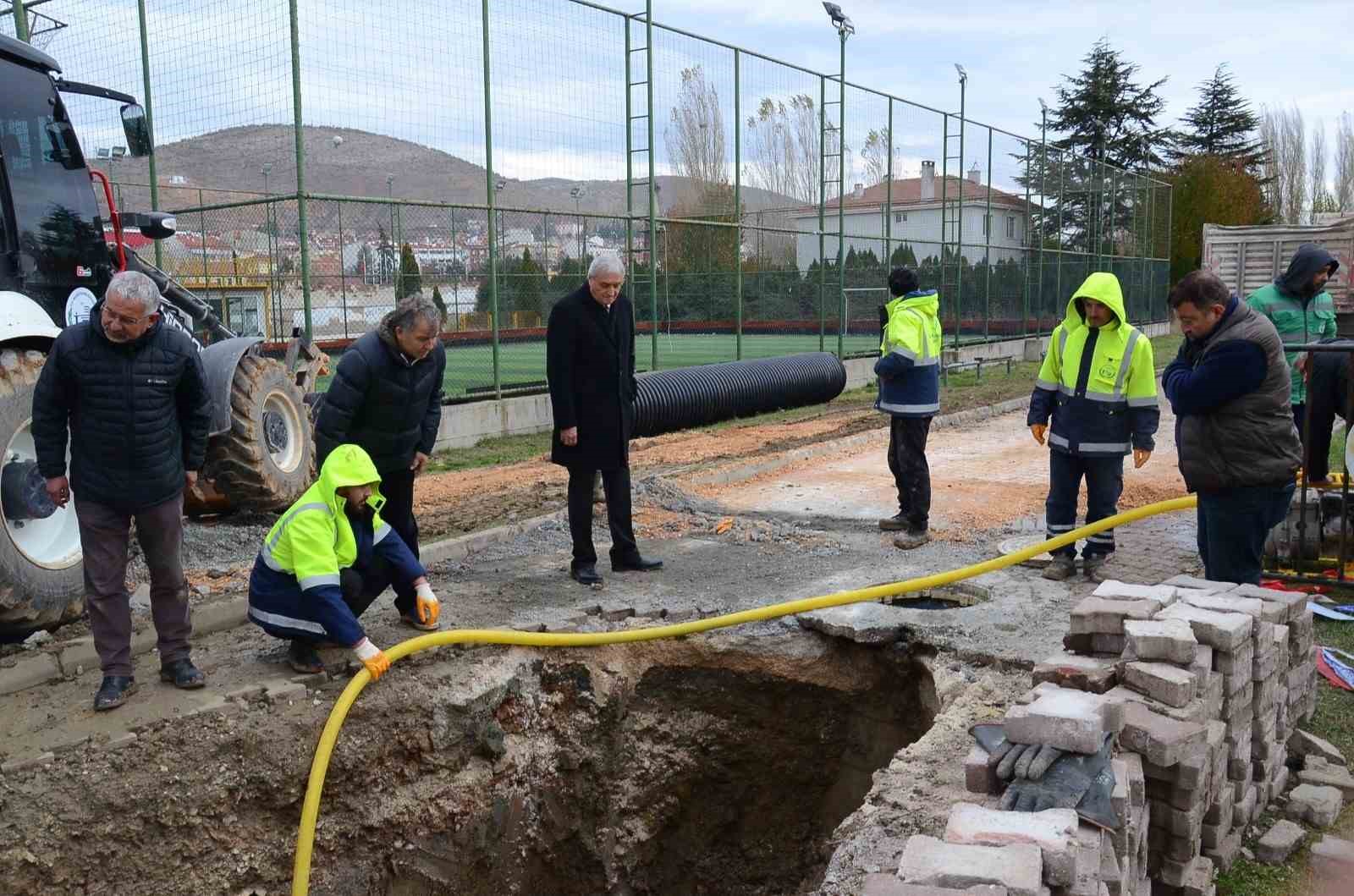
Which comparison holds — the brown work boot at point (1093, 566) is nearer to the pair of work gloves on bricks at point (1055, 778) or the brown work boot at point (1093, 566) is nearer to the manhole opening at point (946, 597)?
the manhole opening at point (946, 597)

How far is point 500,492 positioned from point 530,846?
14.3 feet

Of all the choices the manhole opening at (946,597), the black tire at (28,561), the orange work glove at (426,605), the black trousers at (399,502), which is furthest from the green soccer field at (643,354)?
the black tire at (28,561)

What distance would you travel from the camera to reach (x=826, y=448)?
1195 cm

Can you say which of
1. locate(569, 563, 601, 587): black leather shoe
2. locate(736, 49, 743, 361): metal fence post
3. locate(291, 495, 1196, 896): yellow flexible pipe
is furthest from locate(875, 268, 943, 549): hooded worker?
locate(736, 49, 743, 361): metal fence post

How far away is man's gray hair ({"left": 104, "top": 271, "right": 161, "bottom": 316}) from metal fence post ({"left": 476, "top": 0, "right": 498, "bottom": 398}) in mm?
8411

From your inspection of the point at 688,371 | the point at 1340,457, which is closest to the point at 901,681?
the point at 1340,457

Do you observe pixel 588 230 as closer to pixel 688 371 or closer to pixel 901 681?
pixel 688 371

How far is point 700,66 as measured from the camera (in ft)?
51.8

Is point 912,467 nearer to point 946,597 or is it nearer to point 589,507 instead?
point 946,597

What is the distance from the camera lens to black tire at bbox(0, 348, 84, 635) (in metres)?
5.05

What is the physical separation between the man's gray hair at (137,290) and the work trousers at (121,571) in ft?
2.67

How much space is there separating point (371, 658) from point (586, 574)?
2130mm

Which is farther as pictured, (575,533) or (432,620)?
(575,533)

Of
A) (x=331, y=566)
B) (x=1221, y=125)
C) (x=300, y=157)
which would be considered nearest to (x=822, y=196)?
(x=300, y=157)
